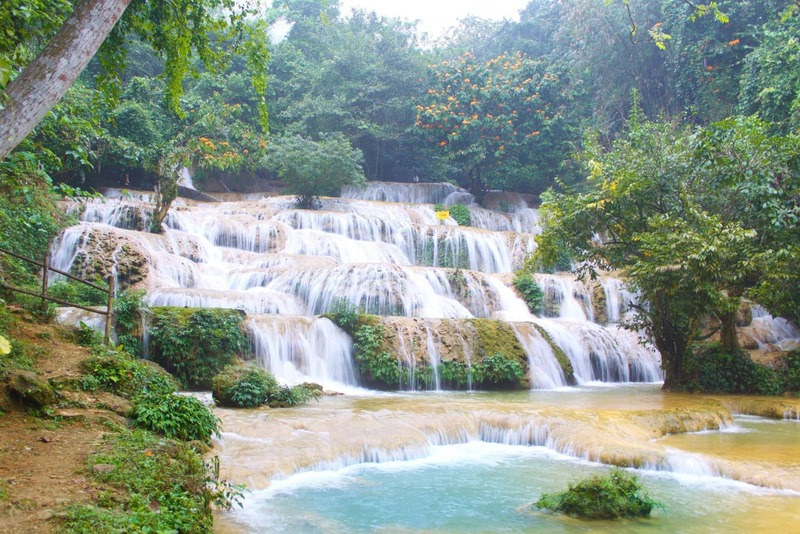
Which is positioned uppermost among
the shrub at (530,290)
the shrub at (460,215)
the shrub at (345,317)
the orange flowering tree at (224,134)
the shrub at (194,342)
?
the orange flowering tree at (224,134)

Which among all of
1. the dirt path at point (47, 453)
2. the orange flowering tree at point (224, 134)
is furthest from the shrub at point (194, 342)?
the orange flowering tree at point (224, 134)

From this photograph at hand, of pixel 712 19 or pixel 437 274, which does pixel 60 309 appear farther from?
pixel 712 19

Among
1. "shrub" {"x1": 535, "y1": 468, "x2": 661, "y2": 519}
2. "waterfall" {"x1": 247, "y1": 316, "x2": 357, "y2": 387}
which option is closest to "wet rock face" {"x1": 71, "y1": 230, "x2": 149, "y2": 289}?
"waterfall" {"x1": 247, "y1": 316, "x2": 357, "y2": 387}

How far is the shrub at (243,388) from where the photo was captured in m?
9.97

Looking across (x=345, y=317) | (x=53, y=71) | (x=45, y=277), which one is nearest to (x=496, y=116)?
(x=345, y=317)

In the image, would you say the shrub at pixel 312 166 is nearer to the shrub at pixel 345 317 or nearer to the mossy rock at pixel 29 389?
the shrub at pixel 345 317

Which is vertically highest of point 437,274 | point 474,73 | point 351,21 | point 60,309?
point 351,21

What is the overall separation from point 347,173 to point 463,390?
1388 centimetres

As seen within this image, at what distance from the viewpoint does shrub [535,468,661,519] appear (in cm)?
568

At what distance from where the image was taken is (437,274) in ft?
57.8

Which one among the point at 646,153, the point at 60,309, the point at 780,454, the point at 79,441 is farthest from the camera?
the point at 646,153

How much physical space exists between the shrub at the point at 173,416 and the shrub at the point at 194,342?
4.86 metres

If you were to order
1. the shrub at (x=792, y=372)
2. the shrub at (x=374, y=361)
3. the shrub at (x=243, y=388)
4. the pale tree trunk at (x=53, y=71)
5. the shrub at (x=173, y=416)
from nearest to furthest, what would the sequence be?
the pale tree trunk at (x=53, y=71) → the shrub at (x=173, y=416) → the shrub at (x=243, y=388) → the shrub at (x=792, y=372) → the shrub at (x=374, y=361)

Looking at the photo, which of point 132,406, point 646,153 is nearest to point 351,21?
point 646,153
